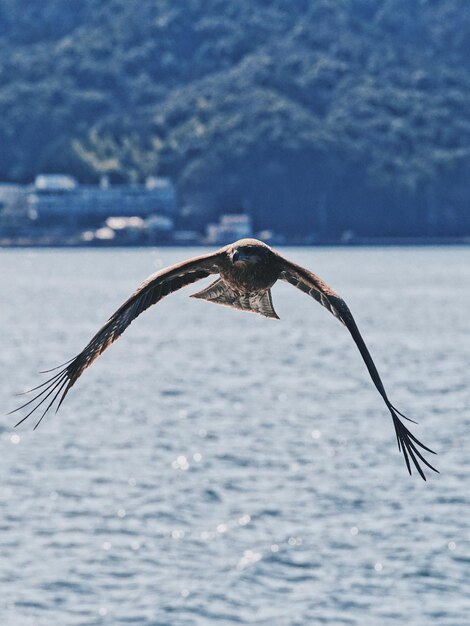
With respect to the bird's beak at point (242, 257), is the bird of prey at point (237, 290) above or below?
below

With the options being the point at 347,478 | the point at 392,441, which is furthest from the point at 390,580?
the point at 392,441

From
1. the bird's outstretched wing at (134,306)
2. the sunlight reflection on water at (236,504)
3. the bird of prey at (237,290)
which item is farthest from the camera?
the sunlight reflection on water at (236,504)

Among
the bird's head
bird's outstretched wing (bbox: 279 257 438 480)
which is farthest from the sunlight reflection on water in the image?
the bird's head

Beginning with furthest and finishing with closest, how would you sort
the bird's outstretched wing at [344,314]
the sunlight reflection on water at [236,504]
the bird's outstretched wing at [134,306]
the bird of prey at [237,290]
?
the sunlight reflection on water at [236,504], the bird's outstretched wing at [134,306], the bird of prey at [237,290], the bird's outstretched wing at [344,314]

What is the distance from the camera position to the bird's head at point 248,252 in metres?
15.1

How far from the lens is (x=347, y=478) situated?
254 feet

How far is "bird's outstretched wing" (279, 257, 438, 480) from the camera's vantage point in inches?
594

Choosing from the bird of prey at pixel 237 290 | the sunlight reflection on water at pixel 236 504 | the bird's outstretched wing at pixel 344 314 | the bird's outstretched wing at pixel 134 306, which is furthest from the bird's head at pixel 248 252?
the sunlight reflection on water at pixel 236 504

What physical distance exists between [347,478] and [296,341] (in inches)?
3659

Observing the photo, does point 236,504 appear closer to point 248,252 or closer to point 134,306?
point 134,306

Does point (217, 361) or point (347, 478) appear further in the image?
point (217, 361)

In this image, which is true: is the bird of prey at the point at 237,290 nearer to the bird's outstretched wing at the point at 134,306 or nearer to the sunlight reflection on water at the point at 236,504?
the bird's outstretched wing at the point at 134,306

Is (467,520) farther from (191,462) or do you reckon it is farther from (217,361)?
(217,361)

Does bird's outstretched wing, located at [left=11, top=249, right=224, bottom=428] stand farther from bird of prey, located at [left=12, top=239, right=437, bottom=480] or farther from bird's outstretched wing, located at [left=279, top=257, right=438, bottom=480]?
bird's outstretched wing, located at [left=279, top=257, right=438, bottom=480]
